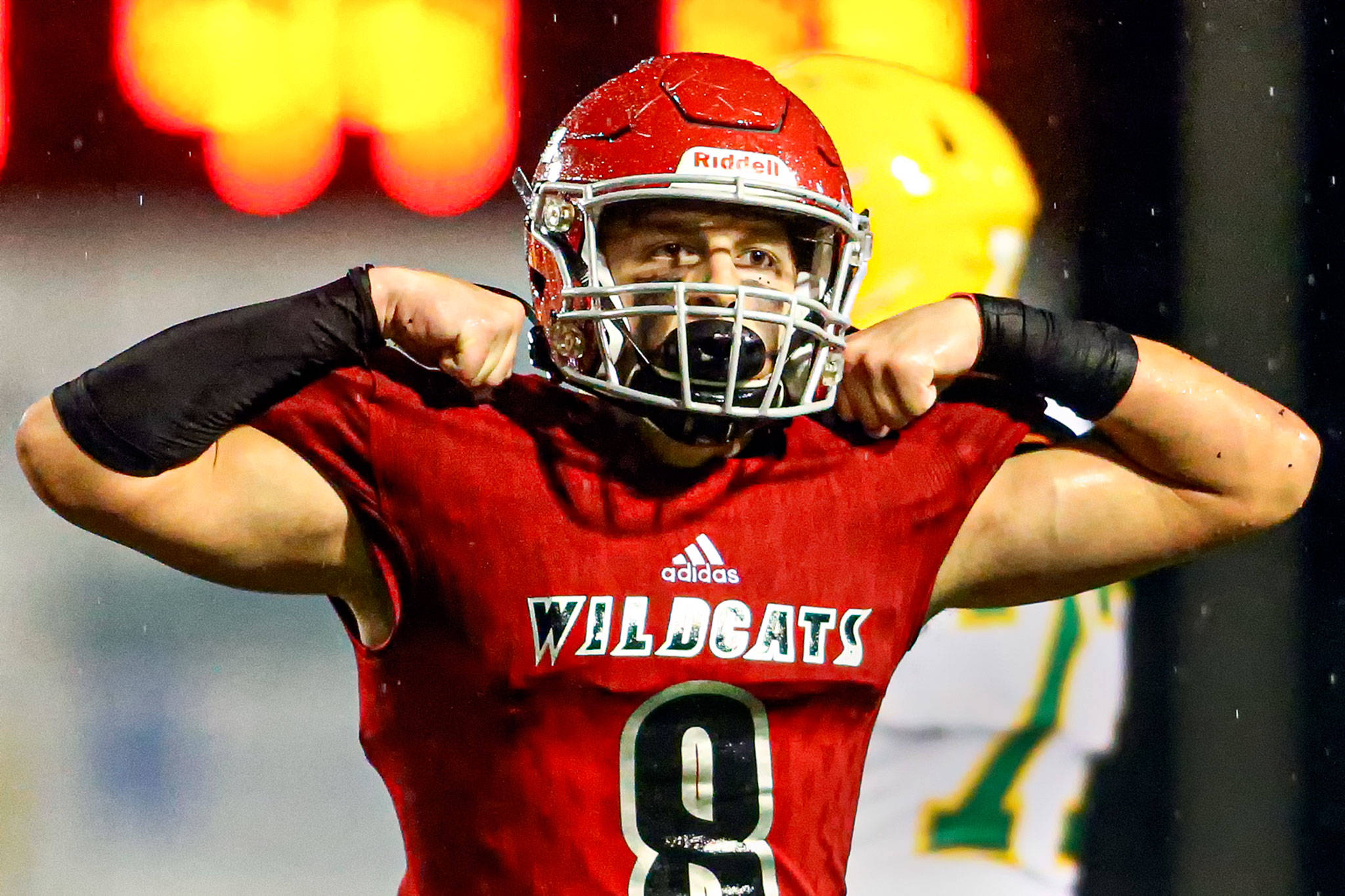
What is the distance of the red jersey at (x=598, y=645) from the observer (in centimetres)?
130

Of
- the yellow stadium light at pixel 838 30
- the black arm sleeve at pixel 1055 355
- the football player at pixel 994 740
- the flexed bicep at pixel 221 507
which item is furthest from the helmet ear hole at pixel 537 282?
the yellow stadium light at pixel 838 30

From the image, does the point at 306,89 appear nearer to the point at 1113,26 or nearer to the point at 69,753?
the point at 69,753

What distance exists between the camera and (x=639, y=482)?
53.9 inches

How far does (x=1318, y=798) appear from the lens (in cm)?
222

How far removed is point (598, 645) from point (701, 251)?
1.09 ft

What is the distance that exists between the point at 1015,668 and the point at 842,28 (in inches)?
37.0

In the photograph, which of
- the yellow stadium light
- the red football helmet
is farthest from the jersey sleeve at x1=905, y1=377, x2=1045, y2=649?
the yellow stadium light

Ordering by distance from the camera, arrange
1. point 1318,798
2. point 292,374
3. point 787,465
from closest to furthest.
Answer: point 292,374
point 787,465
point 1318,798

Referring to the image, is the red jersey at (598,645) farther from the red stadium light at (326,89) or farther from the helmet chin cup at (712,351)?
the red stadium light at (326,89)

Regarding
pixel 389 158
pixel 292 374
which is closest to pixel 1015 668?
pixel 389 158

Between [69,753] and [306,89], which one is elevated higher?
[306,89]

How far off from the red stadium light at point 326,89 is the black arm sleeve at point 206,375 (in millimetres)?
1112

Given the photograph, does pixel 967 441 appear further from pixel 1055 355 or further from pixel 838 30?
pixel 838 30

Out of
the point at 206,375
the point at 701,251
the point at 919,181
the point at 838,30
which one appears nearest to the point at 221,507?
the point at 206,375
